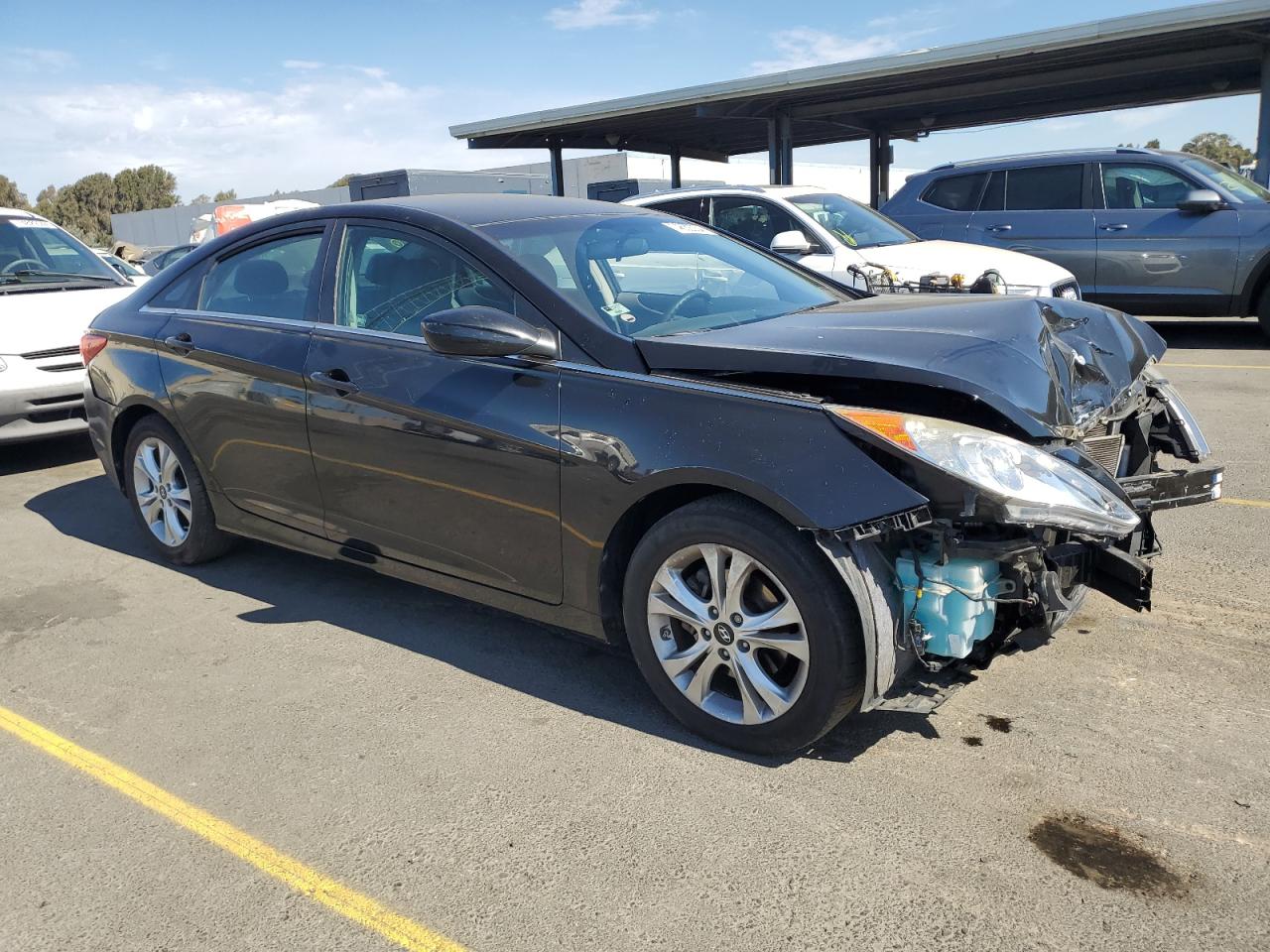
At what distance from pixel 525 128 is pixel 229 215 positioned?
27.0 feet

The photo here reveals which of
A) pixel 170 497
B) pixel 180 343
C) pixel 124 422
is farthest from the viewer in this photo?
pixel 124 422

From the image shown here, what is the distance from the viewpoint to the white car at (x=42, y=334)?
6.80 metres

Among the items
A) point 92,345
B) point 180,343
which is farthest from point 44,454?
point 180,343

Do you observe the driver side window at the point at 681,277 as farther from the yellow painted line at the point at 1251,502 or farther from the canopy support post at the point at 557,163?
the canopy support post at the point at 557,163

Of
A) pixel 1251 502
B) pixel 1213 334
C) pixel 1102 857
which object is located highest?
pixel 1213 334

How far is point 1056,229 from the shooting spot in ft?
36.1

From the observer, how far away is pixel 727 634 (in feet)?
10.1

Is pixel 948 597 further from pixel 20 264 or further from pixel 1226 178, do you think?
pixel 1226 178

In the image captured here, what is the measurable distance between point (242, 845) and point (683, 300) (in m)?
2.29

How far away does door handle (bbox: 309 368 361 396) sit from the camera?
155 inches

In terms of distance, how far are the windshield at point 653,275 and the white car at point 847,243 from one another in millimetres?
3632

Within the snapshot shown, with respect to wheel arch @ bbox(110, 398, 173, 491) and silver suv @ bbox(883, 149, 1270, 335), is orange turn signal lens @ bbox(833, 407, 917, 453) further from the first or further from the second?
silver suv @ bbox(883, 149, 1270, 335)

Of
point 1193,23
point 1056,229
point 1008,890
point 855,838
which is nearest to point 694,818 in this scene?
point 855,838

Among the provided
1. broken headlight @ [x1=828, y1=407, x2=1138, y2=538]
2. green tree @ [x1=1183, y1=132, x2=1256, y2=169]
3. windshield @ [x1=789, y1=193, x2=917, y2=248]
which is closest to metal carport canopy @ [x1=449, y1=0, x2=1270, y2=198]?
windshield @ [x1=789, y1=193, x2=917, y2=248]
